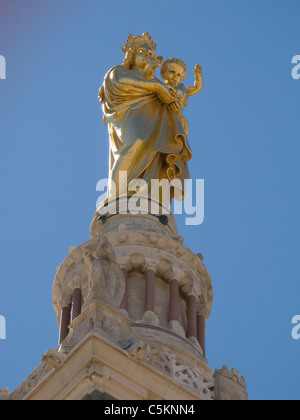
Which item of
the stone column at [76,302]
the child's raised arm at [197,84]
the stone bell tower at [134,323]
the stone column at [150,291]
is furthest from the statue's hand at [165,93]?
the stone column at [76,302]

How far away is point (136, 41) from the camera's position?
34.3 metres

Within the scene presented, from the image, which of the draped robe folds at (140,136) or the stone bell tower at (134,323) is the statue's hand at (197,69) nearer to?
the draped robe folds at (140,136)

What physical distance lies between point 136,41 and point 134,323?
35.7ft

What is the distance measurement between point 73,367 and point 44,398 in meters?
0.72

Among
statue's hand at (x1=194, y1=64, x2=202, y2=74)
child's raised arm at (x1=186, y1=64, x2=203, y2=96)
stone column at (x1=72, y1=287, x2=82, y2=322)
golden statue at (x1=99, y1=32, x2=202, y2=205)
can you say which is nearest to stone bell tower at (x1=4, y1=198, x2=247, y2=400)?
stone column at (x1=72, y1=287, x2=82, y2=322)

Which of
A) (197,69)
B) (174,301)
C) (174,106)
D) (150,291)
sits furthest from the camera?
(197,69)

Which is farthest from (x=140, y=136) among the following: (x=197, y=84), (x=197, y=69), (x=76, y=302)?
(x=76, y=302)

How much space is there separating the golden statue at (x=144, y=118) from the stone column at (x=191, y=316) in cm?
390

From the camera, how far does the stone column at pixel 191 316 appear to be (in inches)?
1063

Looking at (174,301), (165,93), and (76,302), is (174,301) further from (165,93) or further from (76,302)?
(165,93)

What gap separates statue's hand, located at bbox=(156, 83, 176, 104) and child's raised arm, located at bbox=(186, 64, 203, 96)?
151 centimetres

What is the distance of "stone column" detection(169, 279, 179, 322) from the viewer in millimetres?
26716

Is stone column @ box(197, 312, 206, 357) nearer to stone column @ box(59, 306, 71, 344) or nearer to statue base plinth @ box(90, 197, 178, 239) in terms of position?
statue base plinth @ box(90, 197, 178, 239)
